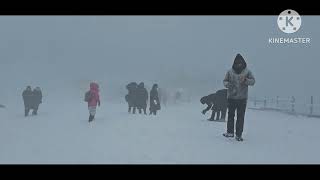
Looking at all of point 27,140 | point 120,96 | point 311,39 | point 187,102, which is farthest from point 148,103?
point 311,39

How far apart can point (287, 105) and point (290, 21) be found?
2417 millimetres

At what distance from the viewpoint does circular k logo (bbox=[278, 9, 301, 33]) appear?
8.51 metres

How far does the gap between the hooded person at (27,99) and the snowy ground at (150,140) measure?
0.21 m

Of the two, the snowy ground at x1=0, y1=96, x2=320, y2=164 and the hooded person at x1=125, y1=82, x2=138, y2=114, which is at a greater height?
the hooded person at x1=125, y1=82, x2=138, y2=114

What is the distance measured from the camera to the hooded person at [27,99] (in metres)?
10.3

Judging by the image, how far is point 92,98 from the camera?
34.6 feet

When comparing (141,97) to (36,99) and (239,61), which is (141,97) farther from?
(239,61)

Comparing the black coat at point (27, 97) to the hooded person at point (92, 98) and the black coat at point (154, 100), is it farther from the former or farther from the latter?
the black coat at point (154, 100)

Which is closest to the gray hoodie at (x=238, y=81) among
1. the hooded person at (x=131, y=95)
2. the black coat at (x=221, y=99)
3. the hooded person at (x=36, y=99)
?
the black coat at (x=221, y=99)

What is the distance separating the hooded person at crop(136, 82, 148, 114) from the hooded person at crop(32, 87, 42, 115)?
1978 mm

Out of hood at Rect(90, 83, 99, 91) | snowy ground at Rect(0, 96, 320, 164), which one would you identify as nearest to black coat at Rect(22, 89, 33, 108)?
snowy ground at Rect(0, 96, 320, 164)

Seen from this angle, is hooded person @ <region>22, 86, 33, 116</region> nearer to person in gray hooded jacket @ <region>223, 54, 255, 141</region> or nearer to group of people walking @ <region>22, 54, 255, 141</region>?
group of people walking @ <region>22, 54, 255, 141</region>

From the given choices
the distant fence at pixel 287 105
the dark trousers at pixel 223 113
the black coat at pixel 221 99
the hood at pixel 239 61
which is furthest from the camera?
the dark trousers at pixel 223 113
